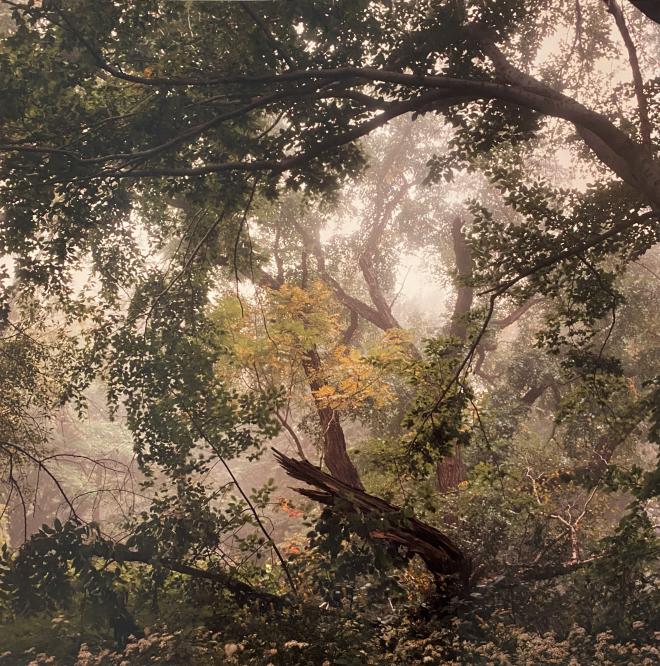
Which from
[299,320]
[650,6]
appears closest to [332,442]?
[299,320]

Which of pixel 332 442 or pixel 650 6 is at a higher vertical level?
pixel 650 6

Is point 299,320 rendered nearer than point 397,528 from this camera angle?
No

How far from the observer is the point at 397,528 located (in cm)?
463

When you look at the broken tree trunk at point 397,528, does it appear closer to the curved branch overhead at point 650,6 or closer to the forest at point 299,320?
the forest at point 299,320

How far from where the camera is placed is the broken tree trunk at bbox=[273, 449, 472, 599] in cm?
444

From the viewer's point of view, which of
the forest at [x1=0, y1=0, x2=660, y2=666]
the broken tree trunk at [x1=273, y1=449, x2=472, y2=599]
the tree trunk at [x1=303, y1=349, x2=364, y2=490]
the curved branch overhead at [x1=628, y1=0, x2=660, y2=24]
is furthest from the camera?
the tree trunk at [x1=303, y1=349, x2=364, y2=490]

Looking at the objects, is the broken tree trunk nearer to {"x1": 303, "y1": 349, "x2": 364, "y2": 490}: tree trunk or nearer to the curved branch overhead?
the curved branch overhead

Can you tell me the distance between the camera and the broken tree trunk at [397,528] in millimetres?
4441

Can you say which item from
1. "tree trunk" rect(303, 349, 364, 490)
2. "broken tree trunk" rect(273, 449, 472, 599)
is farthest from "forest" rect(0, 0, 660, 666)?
"tree trunk" rect(303, 349, 364, 490)

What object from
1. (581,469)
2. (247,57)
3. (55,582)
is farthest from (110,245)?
(581,469)

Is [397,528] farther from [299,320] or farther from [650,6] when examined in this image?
[299,320]

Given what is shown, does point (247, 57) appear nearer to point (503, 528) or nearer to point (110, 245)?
point (110, 245)

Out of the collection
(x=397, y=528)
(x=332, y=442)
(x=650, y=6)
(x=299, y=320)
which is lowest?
(x=397, y=528)

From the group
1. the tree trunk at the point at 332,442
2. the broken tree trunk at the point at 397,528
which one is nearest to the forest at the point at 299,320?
the broken tree trunk at the point at 397,528
